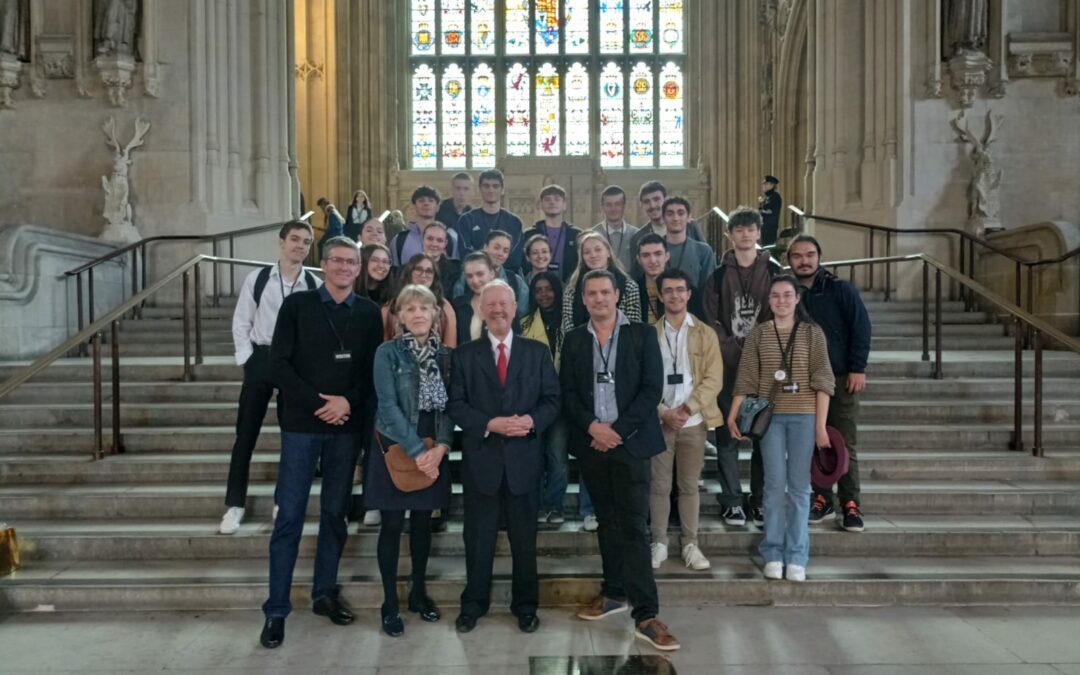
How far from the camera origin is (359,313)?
465 centimetres

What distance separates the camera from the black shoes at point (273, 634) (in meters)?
4.41

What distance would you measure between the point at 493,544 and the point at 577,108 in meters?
21.4

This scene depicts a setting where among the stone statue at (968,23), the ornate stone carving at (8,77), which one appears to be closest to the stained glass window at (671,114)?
the stone statue at (968,23)

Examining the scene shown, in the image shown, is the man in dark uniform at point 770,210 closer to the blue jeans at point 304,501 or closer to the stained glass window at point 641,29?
the blue jeans at point 304,501

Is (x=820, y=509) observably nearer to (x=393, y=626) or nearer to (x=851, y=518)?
(x=851, y=518)

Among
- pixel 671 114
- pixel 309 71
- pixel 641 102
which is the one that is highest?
pixel 309 71

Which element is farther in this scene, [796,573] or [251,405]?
[251,405]

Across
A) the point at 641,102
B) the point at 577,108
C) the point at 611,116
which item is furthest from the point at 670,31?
the point at 577,108

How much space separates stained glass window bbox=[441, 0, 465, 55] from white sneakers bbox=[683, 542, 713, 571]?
21573 millimetres

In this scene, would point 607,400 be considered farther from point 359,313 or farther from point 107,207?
point 107,207

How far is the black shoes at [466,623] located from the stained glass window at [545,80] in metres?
20.8

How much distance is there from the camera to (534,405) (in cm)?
462

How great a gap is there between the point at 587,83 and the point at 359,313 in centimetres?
2136

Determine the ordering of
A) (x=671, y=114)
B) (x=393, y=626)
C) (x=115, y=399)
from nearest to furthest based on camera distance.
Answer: (x=393, y=626) < (x=115, y=399) < (x=671, y=114)
